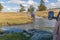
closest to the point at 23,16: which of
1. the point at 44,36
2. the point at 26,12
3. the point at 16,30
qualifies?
the point at 26,12

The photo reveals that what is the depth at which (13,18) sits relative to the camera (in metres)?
4.01

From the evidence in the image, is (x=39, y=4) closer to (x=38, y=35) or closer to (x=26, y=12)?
(x=26, y=12)

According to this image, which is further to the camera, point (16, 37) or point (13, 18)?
point (13, 18)

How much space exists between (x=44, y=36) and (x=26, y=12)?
2.38 feet

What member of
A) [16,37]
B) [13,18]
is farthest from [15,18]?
[16,37]

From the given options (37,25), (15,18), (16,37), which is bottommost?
(16,37)

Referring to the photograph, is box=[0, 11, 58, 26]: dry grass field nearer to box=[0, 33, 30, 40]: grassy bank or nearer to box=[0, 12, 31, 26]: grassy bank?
box=[0, 12, 31, 26]: grassy bank

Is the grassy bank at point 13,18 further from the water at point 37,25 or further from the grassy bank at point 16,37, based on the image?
the grassy bank at point 16,37

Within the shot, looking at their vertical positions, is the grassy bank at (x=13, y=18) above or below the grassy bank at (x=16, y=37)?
above

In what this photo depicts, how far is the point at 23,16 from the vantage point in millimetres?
4008

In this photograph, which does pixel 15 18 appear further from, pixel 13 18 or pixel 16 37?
pixel 16 37

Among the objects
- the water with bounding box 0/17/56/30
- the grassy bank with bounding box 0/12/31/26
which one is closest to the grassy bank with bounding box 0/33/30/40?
the water with bounding box 0/17/56/30

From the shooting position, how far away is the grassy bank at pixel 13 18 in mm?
3973

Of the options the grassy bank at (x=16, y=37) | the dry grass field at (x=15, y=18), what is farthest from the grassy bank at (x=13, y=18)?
the grassy bank at (x=16, y=37)
